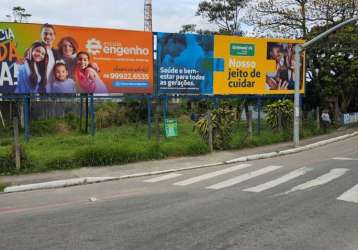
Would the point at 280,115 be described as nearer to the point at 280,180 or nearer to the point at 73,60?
the point at 73,60

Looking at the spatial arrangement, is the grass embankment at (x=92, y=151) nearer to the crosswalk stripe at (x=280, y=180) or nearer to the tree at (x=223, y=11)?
the crosswalk stripe at (x=280, y=180)

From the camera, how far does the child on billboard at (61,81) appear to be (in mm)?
20703

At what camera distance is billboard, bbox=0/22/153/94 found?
2003 centimetres

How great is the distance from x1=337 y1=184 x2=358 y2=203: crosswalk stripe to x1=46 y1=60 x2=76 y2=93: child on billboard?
13.4m

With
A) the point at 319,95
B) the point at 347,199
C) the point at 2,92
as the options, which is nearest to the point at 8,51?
the point at 2,92

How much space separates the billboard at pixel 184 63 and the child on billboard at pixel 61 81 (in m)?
3.97

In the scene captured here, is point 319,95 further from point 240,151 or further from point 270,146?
point 240,151

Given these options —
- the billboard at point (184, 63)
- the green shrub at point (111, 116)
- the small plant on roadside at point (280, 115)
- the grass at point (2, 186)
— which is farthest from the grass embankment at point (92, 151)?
the green shrub at point (111, 116)

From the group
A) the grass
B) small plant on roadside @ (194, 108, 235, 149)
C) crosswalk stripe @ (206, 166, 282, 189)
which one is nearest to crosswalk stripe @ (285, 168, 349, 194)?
crosswalk stripe @ (206, 166, 282, 189)

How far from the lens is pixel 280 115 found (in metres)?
24.8

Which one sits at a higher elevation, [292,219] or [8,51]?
[8,51]

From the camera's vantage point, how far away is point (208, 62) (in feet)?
78.0

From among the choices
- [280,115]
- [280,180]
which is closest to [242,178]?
[280,180]

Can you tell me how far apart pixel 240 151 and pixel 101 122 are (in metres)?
15.0
